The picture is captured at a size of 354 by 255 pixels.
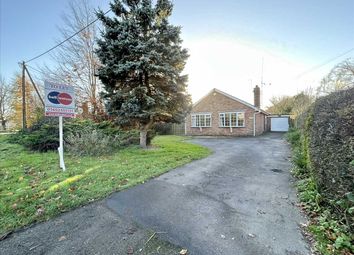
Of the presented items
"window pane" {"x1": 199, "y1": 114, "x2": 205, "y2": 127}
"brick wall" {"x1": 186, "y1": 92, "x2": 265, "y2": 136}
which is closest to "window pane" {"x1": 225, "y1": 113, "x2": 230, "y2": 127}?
"brick wall" {"x1": 186, "y1": 92, "x2": 265, "y2": 136}

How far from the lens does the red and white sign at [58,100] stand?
17.6 ft

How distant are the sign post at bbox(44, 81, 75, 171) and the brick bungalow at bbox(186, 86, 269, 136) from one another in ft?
52.2

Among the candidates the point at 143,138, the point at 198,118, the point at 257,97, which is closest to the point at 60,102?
the point at 143,138

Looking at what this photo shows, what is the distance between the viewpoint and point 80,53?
1500 cm

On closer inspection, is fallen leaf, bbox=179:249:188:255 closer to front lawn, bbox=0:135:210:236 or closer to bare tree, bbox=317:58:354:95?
front lawn, bbox=0:135:210:236

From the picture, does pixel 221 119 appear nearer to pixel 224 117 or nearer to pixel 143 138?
pixel 224 117

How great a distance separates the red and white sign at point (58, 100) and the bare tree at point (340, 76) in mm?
16406

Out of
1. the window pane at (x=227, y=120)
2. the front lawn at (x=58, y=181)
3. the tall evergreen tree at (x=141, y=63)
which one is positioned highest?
the tall evergreen tree at (x=141, y=63)

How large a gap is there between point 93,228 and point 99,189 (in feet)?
4.93

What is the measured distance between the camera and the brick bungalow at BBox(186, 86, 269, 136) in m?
18.8

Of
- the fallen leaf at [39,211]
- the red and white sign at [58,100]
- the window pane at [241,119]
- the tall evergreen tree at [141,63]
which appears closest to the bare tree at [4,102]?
the tall evergreen tree at [141,63]

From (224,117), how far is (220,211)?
17.8 meters

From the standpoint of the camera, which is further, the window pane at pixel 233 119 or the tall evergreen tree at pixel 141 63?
the window pane at pixel 233 119

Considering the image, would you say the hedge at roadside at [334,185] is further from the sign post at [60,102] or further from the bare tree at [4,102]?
the bare tree at [4,102]
